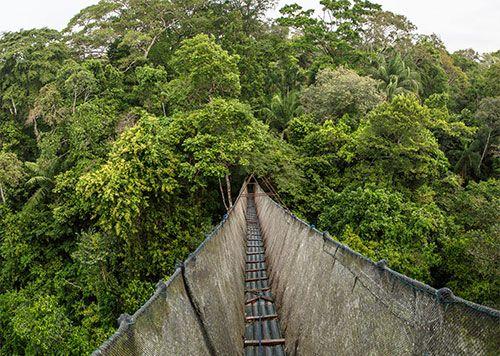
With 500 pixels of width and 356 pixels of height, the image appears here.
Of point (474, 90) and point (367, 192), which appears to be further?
point (474, 90)

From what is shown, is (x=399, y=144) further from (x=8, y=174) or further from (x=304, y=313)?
(x=8, y=174)

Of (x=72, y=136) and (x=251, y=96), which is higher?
(x=251, y=96)

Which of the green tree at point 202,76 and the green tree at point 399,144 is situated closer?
the green tree at point 399,144

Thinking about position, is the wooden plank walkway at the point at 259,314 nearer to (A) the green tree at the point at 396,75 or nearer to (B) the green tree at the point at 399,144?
(B) the green tree at the point at 399,144

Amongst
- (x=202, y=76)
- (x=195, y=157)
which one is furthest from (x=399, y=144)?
(x=202, y=76)

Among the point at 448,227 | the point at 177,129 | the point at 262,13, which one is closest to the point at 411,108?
the point at 448,227

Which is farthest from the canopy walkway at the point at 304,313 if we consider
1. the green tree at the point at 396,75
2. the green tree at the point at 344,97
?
the green tree at the point at 396,75

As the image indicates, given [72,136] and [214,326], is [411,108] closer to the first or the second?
[214,326]
